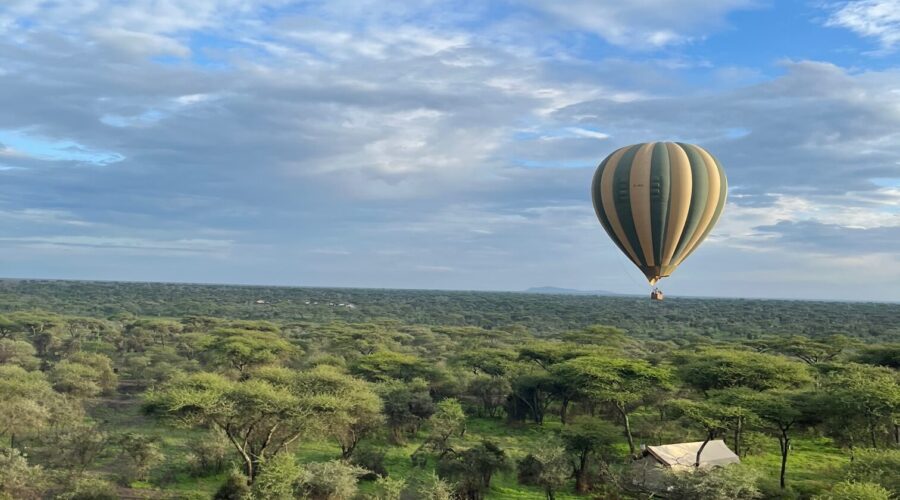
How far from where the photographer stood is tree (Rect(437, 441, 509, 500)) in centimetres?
2209

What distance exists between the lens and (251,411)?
22078 millimetres

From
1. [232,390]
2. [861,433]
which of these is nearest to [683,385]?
[861,433]

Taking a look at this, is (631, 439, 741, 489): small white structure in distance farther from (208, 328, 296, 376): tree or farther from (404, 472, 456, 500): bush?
(208, 328, 296, 376): tree

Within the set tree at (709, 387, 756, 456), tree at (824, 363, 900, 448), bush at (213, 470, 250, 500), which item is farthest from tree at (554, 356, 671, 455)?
bush at (213, 470, 250, 500)

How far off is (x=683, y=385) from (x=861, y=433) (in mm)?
10979

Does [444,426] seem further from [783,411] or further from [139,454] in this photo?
[783,411]

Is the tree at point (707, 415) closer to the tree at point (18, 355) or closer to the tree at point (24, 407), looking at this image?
the tree at point (24, 407)

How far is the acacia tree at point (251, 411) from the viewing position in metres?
21.6

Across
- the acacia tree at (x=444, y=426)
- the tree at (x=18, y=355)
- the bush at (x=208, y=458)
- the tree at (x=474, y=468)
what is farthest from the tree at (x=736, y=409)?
the tree at (x=18, y=355)

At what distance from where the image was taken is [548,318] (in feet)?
402

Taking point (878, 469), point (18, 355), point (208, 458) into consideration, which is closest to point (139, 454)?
point (208, 458)

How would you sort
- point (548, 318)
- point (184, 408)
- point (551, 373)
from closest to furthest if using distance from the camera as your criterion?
1. point (184, 408)
2. point (551, 373)
3. point (548, 318)

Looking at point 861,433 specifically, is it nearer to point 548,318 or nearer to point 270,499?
point 270,499

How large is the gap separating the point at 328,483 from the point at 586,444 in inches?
401
